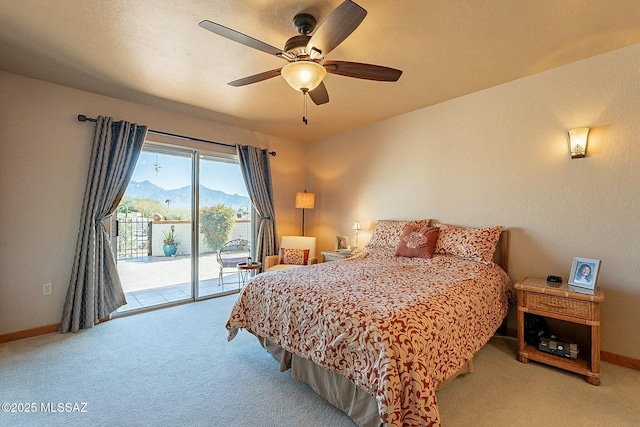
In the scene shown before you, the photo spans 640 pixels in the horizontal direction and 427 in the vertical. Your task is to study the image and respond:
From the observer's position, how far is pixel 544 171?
8.77 ft

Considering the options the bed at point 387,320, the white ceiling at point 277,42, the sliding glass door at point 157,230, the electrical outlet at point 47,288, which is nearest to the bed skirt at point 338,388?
the bed at point 387,320

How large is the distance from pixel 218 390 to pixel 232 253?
2.59 meters

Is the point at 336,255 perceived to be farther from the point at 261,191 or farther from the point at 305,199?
the point at 261,191

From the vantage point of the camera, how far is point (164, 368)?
225 cm

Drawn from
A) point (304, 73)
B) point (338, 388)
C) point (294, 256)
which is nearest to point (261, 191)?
point (294, 256)

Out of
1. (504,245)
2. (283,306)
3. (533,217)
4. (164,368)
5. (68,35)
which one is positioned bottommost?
(164,368)

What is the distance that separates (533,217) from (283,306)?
2.53m

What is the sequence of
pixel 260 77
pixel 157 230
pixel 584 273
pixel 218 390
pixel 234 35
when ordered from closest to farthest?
pixel 234 35 → pixel 218 390 → pixel 260 77 → pixel 584 273 → pixel 157 230

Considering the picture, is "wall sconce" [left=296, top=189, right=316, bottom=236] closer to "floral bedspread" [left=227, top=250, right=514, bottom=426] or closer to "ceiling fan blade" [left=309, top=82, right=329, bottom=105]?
"floral bedspread" [left=227, top=250, right=514, bottom=426]

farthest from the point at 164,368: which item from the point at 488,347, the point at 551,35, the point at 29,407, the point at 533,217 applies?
the point at 551,35

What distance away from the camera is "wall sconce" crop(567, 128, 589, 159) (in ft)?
7.93

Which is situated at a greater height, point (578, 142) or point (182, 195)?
point (578, 142)

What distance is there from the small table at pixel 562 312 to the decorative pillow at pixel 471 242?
40 centimetres

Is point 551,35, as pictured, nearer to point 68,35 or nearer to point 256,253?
point 68,35
